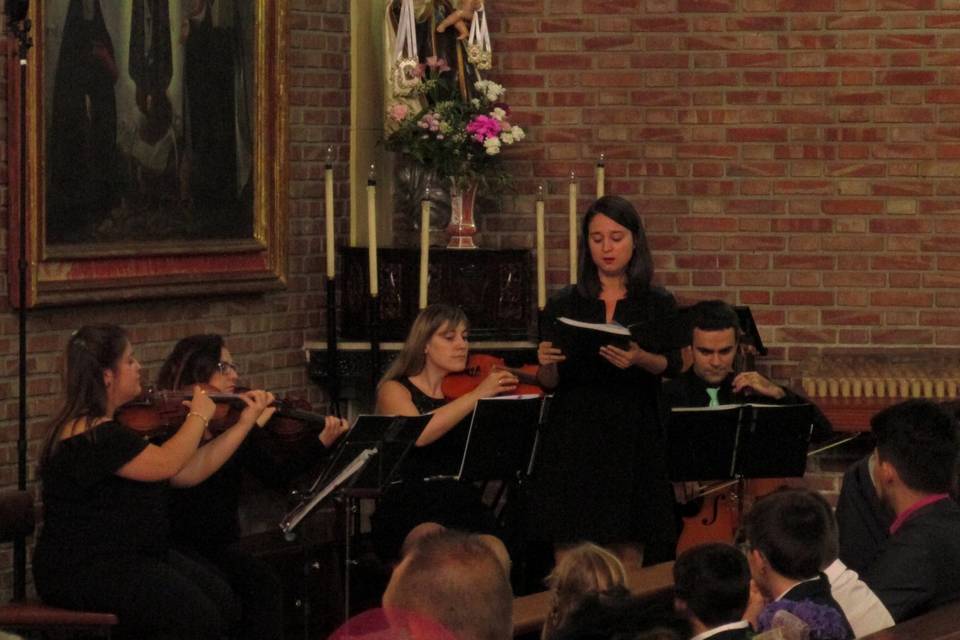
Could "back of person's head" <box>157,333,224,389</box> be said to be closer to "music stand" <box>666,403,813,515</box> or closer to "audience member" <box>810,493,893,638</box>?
"music stand" <box>666,403,813,515</box>

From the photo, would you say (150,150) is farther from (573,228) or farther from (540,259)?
(573,228)

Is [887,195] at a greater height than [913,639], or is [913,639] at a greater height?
[887,195]

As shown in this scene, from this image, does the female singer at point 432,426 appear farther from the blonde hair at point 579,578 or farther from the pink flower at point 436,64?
the blonde hair at point 579,578

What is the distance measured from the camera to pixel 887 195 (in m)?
7.53

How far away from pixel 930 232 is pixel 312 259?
8.68ft

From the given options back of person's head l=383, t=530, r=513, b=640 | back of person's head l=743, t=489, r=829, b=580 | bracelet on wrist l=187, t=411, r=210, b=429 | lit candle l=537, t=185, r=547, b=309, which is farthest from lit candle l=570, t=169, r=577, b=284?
back of person's head l=383, t=530, r=513, b=640

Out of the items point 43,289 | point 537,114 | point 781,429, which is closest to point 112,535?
point 43,289

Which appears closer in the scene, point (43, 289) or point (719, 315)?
point (43, 289)

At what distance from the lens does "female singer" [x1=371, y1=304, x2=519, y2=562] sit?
19.9 ft

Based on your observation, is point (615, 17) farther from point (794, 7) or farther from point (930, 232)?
point (930, 232)

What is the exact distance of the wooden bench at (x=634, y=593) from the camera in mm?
4832

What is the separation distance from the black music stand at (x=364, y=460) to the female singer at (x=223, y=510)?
23 cm

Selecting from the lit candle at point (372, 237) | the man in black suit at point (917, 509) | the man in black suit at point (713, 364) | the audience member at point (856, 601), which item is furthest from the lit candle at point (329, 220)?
the audience member at point (856, 601)

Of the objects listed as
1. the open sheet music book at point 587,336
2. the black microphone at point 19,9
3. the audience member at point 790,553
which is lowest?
the audience member at point 790,553
